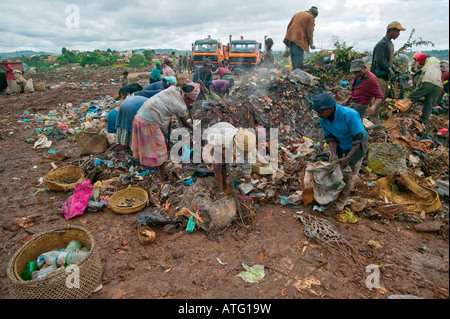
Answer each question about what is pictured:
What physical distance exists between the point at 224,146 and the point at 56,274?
7.25 feet

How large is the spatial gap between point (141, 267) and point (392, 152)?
4195mm

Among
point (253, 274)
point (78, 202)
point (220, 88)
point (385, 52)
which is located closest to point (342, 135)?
point (253, 274)

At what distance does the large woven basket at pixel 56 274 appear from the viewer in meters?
1.98

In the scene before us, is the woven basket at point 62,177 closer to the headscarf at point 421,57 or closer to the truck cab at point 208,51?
the headscarf at point 421,57

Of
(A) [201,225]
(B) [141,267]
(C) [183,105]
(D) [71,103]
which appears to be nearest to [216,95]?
(C) [183,105]

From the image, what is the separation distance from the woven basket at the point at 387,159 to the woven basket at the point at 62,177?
5.07m

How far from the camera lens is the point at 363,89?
4051 mm

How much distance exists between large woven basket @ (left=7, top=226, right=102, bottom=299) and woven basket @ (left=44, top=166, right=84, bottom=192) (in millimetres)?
1557

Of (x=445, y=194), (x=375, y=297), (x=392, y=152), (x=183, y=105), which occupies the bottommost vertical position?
(x=375, y=297)

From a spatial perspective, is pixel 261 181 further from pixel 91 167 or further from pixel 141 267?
pixel 91 167

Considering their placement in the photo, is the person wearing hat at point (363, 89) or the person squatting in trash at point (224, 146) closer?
the person squatting in trash at point (224, 146)

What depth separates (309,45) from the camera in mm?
6641

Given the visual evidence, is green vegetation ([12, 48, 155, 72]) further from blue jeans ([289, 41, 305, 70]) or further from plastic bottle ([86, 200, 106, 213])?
plastic bottle ([86, 200, 106, 213])

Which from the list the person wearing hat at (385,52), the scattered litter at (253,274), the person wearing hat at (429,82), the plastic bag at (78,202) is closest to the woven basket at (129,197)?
the plastic bag at (78,202)
